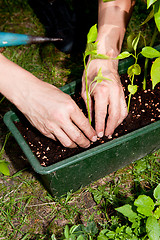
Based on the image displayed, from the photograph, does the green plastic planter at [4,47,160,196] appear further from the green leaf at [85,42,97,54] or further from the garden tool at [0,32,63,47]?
the garden tool at [0,32,63,47]

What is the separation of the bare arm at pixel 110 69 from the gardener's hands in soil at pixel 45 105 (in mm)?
121

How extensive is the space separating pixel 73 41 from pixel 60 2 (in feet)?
1.20

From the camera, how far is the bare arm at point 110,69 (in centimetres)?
126

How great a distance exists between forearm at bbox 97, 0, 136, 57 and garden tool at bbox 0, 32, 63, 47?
85 centimetres

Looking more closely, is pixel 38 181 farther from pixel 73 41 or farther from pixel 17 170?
pixel 73 41

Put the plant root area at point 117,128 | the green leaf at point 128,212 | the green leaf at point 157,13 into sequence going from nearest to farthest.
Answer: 1. the green leaf at point 157,13
2. the green leaf at point 128,212
3. the plant root area at point 117,128

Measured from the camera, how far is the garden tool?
1999 mm

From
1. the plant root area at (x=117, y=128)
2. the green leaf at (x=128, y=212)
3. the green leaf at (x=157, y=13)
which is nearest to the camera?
the green leaf at (x=157, y=13)

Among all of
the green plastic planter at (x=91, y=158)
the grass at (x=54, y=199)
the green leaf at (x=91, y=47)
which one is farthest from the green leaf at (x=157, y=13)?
the grass at (x=54, y=199)

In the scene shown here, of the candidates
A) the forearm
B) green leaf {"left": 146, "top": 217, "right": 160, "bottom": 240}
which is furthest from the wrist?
green leaf {"left": 146, "top": 217, "right": 160, "bottom": 240}

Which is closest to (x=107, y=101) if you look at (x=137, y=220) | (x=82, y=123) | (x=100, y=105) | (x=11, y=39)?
(x=100, y=105)

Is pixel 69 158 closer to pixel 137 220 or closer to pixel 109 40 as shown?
pixel 137 220

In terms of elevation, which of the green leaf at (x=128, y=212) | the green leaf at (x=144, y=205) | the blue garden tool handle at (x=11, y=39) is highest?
the blue garden tool handle at (x=11, y=39)

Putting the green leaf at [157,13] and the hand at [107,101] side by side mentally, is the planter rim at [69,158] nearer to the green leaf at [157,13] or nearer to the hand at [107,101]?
the hand at [107,101]
